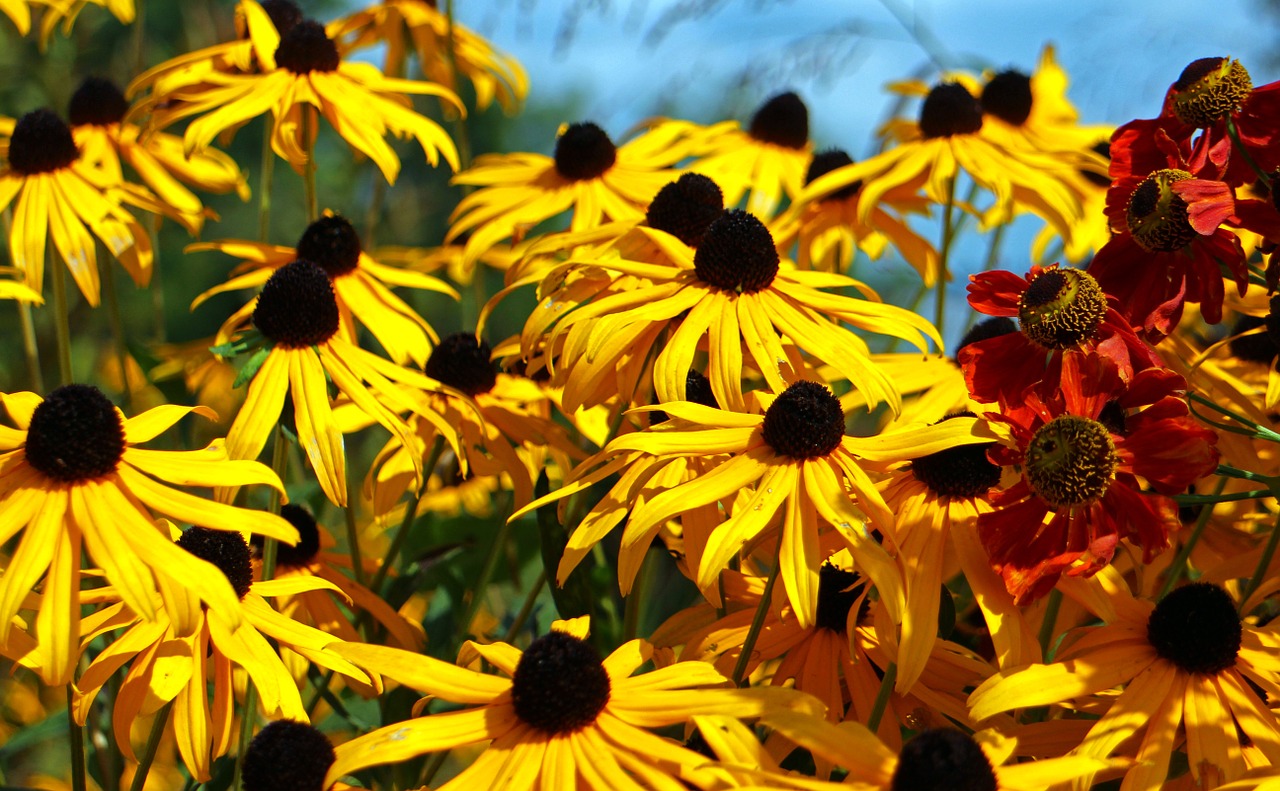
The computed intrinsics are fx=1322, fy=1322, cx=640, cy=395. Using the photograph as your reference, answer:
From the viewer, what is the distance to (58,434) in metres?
0.89

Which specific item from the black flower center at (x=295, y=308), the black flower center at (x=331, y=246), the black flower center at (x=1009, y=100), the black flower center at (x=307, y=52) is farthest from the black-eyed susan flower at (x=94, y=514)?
the black flower center at (x=1009, y=100)

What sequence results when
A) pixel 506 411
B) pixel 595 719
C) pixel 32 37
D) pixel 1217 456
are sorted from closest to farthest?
1. pixel 595 719
2. pixel 1217 456
3. pixel 506 411
4. pixel 32 37

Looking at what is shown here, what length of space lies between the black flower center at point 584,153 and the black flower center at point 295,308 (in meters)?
0.54

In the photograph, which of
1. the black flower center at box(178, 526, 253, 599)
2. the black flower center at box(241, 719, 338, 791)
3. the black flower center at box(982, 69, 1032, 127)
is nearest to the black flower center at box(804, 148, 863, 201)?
the black flower center at box(982, 69, 1032, 127)

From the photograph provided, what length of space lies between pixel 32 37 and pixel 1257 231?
291 cm

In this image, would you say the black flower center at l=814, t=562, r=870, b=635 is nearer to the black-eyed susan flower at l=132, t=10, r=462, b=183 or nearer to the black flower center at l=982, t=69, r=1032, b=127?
the black-eyed susan flower at l=132, t=10, r=462, b=183

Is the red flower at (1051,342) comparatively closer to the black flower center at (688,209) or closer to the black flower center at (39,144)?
the black flower center at (688,209)

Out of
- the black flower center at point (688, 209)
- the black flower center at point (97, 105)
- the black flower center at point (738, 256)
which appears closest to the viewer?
the black flower center at point (738, 256)

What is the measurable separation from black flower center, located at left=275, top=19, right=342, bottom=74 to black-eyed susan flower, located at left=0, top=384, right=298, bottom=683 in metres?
0.77

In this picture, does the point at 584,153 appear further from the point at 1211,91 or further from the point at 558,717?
the point at 558,717

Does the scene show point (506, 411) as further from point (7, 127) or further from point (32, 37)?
point (32, 37)

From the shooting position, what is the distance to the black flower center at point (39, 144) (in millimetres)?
1537

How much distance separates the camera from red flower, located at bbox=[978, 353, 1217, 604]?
Result: 903mm

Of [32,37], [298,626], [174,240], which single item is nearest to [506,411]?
[298,626]
